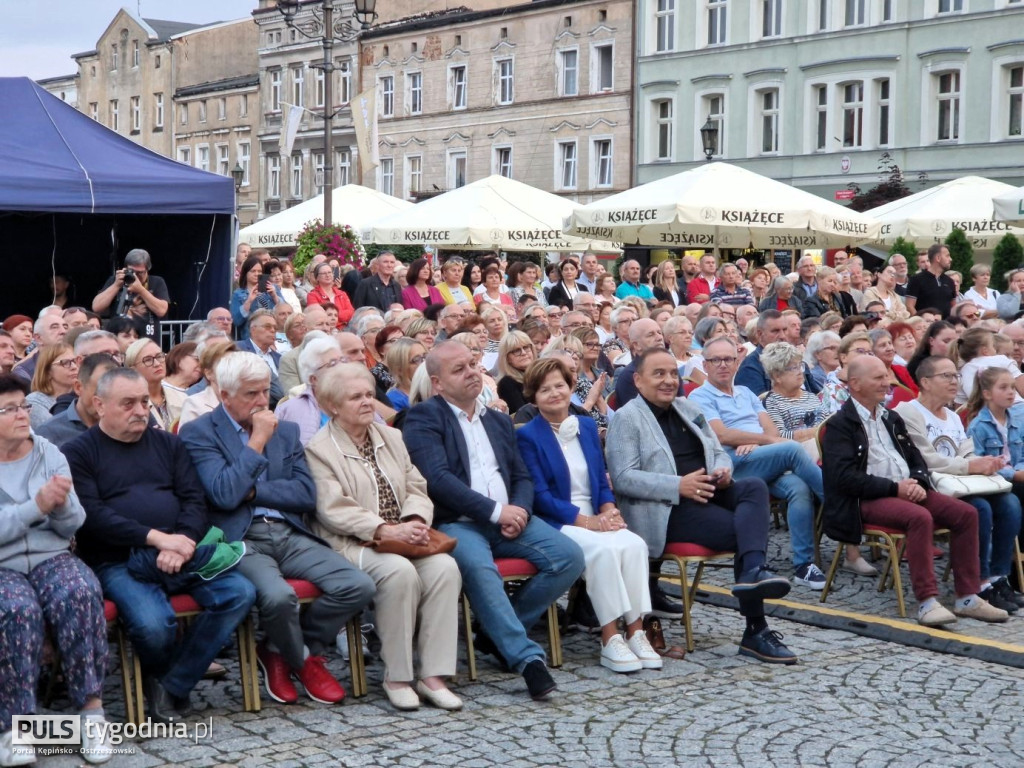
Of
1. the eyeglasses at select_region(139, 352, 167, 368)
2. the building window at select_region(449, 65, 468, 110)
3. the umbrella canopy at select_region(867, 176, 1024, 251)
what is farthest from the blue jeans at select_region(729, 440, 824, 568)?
the building window at select_region(449, 65, 468, 110)

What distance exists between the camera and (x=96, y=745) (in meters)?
5.35

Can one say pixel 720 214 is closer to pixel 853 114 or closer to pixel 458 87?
pixel 853 114

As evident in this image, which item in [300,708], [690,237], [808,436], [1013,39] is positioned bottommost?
[300,708]

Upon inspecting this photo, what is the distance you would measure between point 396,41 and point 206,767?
45645 mm

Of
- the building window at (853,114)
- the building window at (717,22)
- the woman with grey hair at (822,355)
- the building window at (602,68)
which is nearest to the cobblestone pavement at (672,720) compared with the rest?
the woman with grey hair at (822,355)

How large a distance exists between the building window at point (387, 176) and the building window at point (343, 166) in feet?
8.49

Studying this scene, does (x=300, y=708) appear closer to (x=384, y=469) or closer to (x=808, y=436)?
(x=384, y=469)

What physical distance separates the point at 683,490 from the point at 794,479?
1.96m

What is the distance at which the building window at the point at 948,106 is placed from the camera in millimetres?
35188

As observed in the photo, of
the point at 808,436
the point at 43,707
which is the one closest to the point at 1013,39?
the point at 808,436

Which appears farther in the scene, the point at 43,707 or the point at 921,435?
the point at 921,435

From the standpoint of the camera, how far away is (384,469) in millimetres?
6598

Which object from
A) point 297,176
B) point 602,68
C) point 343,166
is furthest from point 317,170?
point 602,68

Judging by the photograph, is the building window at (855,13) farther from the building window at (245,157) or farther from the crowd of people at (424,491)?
the crowd of people at (424,491)
